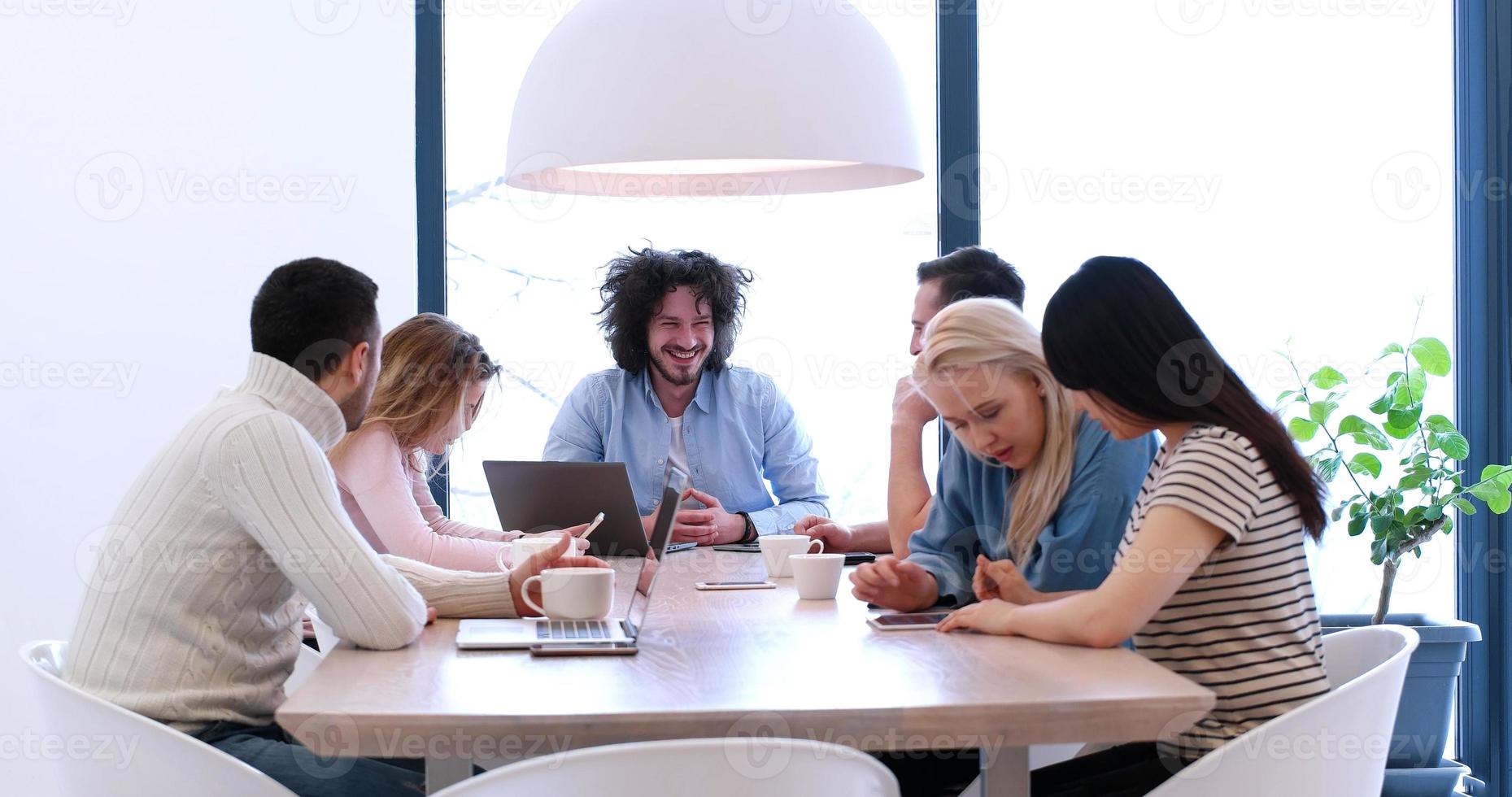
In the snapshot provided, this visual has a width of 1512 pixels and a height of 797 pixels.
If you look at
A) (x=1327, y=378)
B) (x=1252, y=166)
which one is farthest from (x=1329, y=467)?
(x=1252, y=166)

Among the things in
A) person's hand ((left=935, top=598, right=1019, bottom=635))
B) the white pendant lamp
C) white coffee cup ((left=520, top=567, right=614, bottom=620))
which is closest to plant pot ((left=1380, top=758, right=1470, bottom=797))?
person's hand ((left=935, top=598, right=1019, bottom=635))

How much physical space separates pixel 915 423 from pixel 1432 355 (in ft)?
5.41

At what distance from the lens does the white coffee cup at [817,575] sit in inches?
82.4

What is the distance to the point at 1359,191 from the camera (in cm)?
389

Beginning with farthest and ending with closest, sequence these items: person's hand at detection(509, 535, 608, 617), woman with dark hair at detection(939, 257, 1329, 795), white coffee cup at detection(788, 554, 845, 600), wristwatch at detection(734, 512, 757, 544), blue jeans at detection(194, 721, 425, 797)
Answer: wristwatch at detection(734, 512, 757, 544), white coffee cup at detection(788, 554, 845, 600), person's hand at detection(509, 535, 608, 617), blue jeans at detection(194, 721, 425, 797), woman with dark hair at detection(939, 257, 1329, 795)

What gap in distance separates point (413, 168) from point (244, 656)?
2.22 meters

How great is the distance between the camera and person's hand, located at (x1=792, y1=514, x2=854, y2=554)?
285 cm

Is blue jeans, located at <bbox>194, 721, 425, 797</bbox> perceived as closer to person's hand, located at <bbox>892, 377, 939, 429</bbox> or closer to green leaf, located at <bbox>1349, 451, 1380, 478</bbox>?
person's hand, located at <bbox>892, 377, 939, 429</bbox>

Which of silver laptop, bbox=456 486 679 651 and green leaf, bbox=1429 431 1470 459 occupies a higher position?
green leaf, bbox=1429 431 1470 459

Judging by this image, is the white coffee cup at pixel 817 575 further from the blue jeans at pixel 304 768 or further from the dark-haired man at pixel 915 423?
the blue jeans at pixel 304 768

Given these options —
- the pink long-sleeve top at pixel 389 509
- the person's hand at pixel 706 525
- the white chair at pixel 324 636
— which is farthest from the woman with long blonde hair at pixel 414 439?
the person's hand at pixel 706 525

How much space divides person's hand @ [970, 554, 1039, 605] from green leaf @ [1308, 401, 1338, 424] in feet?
6.30

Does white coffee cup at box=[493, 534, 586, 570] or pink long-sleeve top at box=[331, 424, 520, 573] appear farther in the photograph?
pink long-sleeve top at box=[331, 424, 520, 573]

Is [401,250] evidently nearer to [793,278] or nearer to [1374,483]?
[793,278]
